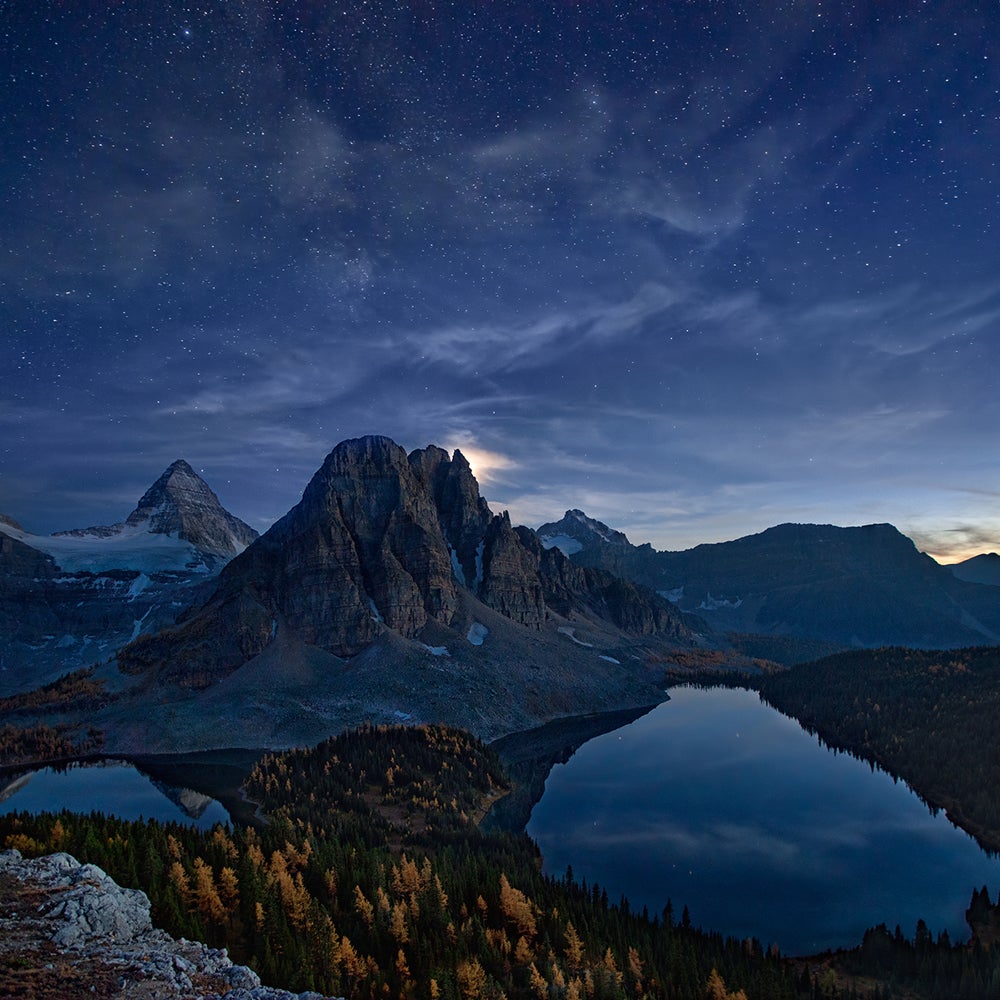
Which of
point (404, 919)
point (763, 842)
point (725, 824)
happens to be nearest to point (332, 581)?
point (725, 824)

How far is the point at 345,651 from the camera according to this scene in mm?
156500

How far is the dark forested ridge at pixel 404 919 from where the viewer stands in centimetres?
3403

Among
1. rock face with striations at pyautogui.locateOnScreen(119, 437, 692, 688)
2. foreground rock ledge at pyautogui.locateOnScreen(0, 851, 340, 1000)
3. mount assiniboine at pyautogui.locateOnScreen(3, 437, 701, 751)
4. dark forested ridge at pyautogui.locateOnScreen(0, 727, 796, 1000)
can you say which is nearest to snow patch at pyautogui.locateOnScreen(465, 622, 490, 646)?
mount assiniboine at pyautogui.locateOnScreen(3, 437, 701, 751)

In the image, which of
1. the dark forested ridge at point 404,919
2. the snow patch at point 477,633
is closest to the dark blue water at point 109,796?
the dark forested ridge at point 404,919

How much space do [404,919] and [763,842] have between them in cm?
4752

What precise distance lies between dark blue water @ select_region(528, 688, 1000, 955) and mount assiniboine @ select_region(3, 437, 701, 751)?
137 feet

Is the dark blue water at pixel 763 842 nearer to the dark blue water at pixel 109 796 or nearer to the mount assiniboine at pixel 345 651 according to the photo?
the mount assiniboine at pixel 345 651

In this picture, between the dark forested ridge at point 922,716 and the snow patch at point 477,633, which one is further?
the snow patch at point 477,633

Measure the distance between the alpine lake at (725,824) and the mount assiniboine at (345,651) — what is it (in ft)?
51.3

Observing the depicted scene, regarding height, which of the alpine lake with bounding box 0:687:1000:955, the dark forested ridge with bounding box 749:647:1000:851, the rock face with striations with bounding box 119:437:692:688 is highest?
the rock face with striations with bounding box 119:437:692:688

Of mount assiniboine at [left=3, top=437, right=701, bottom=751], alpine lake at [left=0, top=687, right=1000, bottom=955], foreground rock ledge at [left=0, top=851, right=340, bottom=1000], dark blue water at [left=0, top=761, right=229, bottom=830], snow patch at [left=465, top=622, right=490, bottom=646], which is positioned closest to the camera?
foreground rock ledge at [left=0, top=851, right=340, bottom=1000]

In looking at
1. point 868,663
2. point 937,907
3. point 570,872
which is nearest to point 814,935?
point 937,907

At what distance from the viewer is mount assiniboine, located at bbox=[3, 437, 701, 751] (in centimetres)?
13075

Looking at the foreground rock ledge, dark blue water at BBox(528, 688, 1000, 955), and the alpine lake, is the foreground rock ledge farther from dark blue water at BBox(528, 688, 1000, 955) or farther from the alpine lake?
the alpine lake
